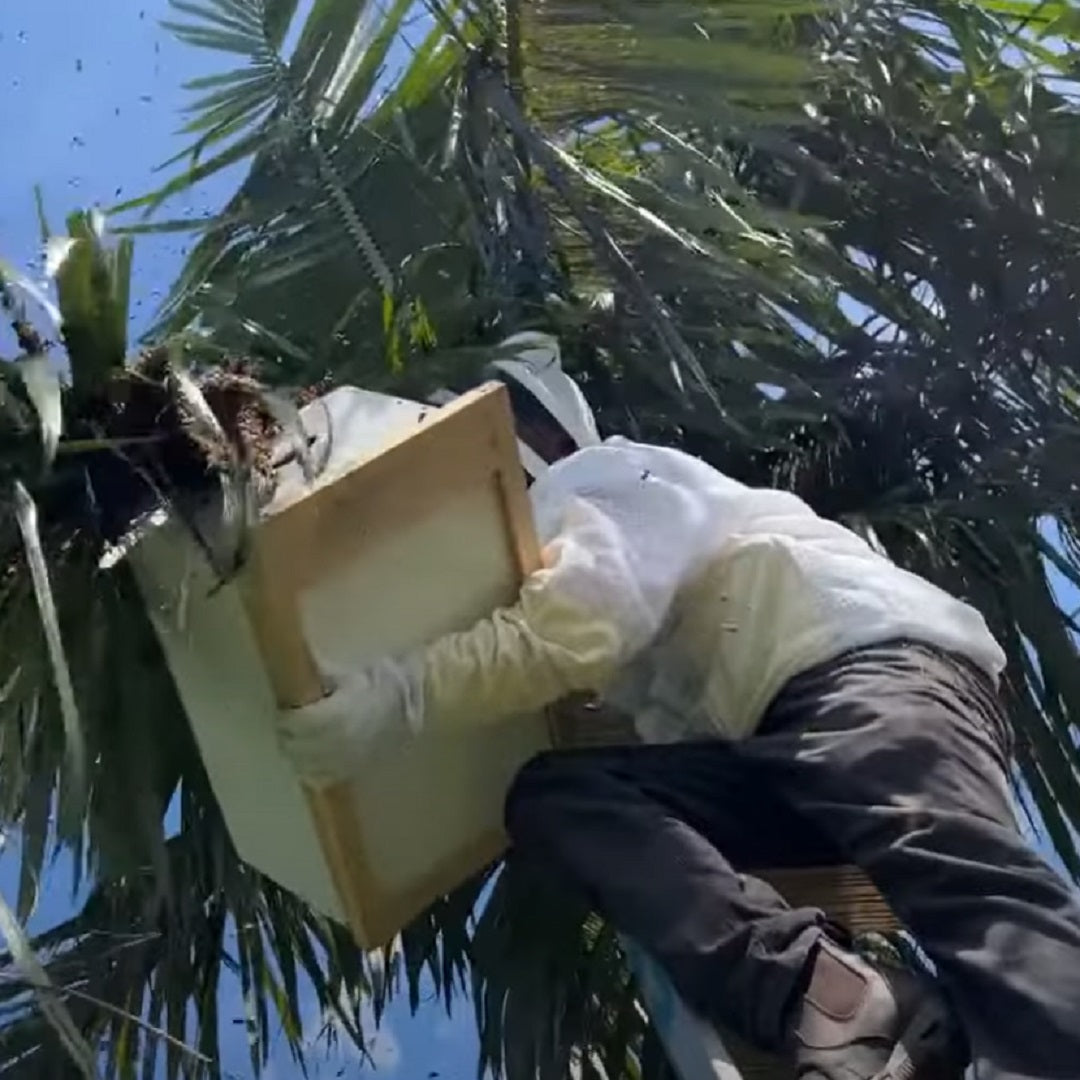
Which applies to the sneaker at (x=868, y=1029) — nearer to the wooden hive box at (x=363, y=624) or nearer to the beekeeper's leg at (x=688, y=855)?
the beekeeper's leg at (x=688, y=855)

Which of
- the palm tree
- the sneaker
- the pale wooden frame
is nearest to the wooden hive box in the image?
the pale wooden frame

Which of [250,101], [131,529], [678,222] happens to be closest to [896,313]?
[678,222]

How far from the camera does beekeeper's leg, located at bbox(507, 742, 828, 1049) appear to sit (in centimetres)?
107

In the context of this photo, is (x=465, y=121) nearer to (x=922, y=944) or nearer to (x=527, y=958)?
(x=527, y=958)

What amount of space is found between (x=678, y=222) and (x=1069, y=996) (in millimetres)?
694

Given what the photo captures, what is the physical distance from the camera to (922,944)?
105 centimetres

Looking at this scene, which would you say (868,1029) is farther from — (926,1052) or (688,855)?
(688,855)

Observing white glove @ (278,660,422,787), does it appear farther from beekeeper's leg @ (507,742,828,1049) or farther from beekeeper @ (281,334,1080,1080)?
beekeeper's leg @ (507,742,828,1049)

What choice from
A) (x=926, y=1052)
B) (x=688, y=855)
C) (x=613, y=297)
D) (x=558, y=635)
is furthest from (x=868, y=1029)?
(x=613, y=297)

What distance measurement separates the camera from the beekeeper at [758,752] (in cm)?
102

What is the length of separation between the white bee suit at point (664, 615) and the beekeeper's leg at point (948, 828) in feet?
0.10

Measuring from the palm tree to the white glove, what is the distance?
0.20 metres

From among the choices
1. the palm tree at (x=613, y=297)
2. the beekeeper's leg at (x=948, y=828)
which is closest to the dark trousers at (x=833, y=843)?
the beekeeper's leg at (x=948, y=828)

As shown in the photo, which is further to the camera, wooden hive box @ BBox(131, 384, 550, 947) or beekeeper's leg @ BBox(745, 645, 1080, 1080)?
wooden hive box @ BBox(131, 384, 550, 947)
